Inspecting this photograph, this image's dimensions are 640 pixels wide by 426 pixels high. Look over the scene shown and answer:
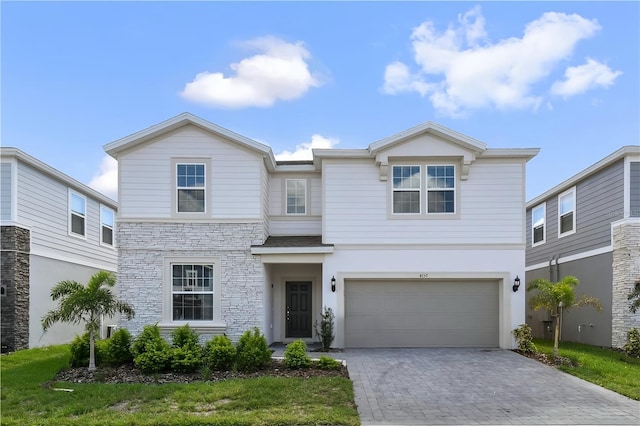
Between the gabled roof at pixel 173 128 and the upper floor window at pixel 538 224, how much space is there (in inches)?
469

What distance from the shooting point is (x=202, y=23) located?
10.7m

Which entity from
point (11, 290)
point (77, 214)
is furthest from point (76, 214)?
point (11, 290)

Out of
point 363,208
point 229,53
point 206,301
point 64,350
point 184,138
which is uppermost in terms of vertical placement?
point 229,53

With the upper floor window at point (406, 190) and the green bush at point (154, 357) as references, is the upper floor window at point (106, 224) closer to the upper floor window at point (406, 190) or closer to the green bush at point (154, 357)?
the green bush at point (154, 357)

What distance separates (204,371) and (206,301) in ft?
12.3

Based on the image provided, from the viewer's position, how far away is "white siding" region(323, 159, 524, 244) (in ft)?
45.2

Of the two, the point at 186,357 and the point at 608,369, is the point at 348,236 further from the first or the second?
the point at 608,369

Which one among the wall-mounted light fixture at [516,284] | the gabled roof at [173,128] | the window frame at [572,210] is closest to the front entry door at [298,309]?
the gabled roof at [173,128]

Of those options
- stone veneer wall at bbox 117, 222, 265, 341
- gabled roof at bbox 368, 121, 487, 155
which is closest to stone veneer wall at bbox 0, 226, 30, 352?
stone veneer wall at bbox 117, 222, 265, 341

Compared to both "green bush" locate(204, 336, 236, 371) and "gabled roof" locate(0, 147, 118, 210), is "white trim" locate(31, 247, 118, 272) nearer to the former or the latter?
"gabled roof" locate(0, 147, 118, 210)

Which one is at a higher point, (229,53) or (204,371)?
(229,53)

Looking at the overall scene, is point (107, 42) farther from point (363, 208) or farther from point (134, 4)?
point (363, 208)

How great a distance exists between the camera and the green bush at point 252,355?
407 inches

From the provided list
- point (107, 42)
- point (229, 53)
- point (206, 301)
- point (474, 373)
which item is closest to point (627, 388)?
point (474, 373)
